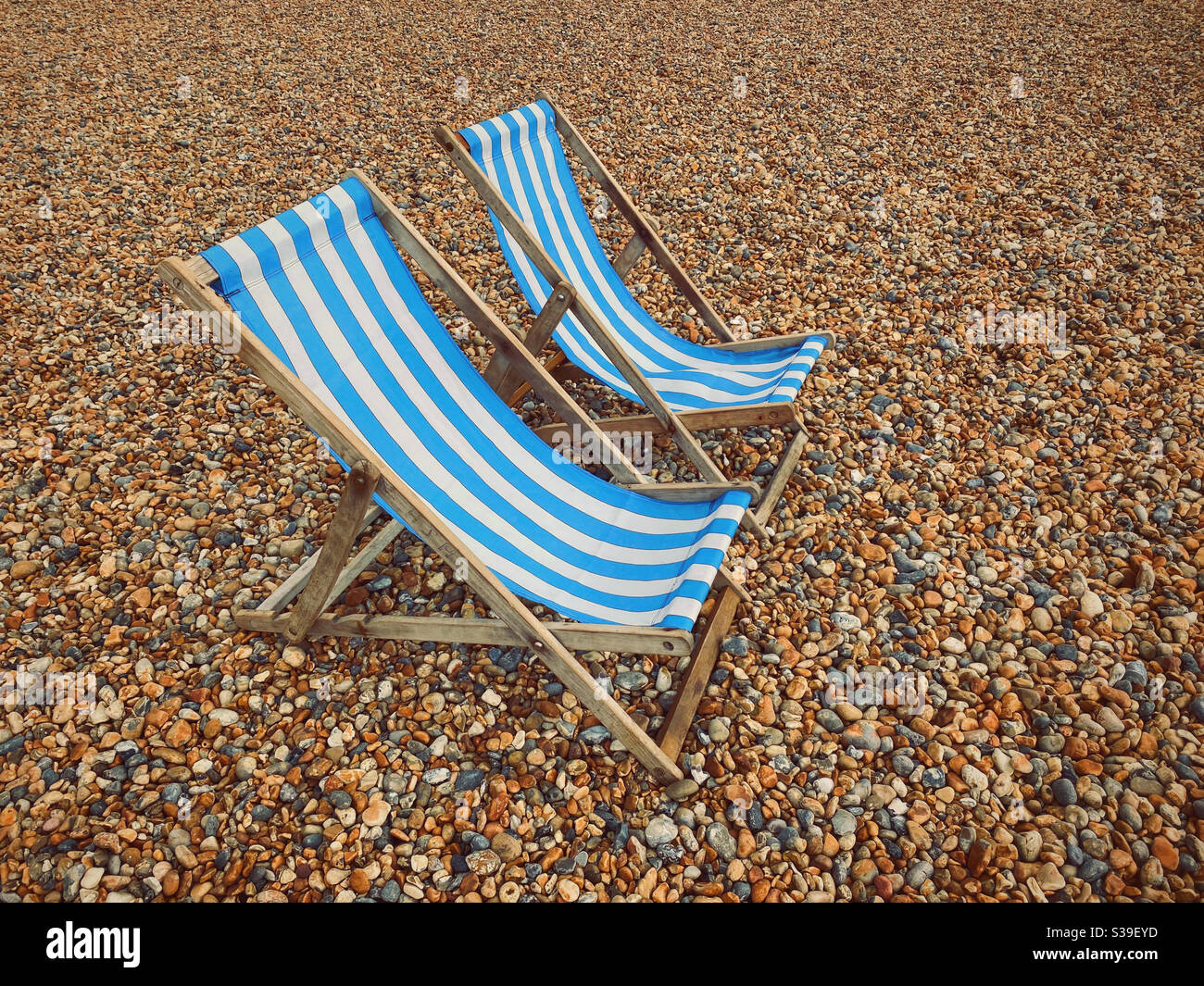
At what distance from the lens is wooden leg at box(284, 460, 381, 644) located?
6.36ft

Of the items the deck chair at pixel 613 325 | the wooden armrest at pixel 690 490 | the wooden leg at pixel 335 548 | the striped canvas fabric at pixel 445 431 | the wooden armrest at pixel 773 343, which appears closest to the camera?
the wooden leg at pixel 335 548

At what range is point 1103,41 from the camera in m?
7.45

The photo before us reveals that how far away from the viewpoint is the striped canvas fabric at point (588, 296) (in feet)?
10.1

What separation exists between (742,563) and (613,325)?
1.31 m

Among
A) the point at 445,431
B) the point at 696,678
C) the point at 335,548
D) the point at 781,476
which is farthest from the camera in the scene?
the point at 781,476

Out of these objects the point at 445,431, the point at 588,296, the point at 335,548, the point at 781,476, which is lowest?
the point at 781,476

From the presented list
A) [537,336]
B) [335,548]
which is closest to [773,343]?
[537,336]

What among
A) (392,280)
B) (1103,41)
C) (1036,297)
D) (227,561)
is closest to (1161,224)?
(1036,297)

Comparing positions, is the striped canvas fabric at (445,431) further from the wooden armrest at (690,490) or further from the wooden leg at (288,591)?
the wooden leg at (288,591)

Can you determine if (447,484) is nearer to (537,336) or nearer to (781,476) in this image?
(537,336)

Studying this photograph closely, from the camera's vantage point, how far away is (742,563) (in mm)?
2828

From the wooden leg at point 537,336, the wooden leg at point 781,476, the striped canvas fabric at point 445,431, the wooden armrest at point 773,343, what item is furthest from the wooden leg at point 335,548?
the wooden armrest at point 773,343

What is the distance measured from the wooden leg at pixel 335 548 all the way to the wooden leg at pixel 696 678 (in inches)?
42.3

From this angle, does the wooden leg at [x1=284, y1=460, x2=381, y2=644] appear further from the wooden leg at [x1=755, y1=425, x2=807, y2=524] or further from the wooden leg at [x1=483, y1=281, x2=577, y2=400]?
the wooden leg at [x1=755, y1=425, x2=807, y2=524]
